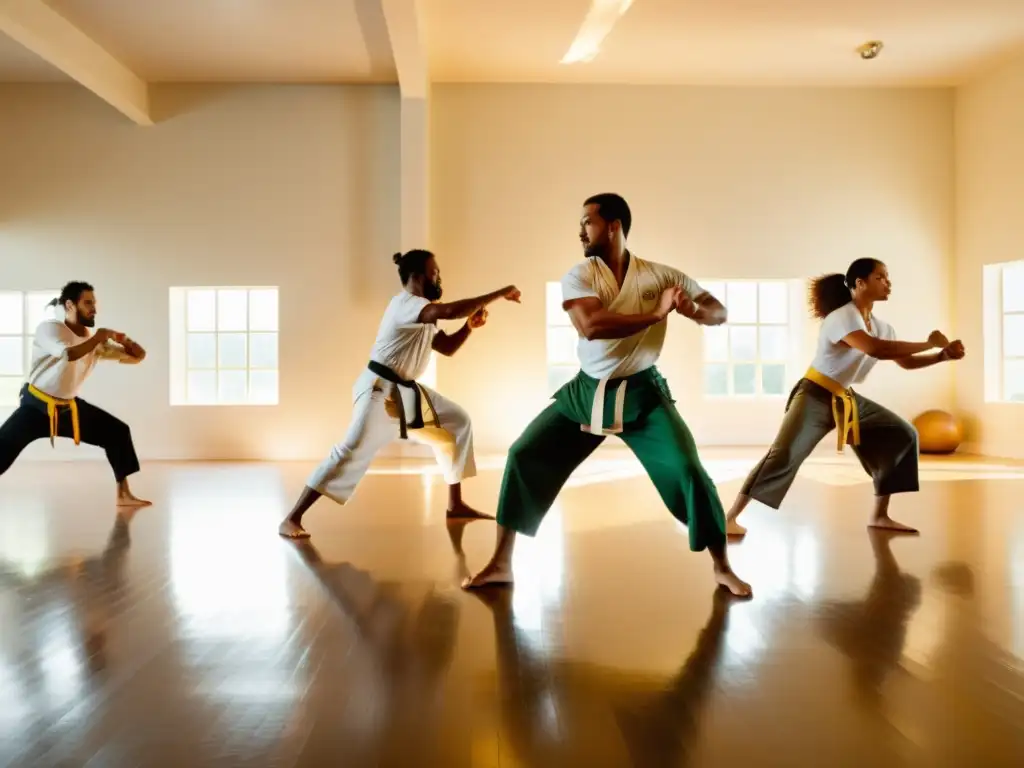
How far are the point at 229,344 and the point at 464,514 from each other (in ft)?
16.2

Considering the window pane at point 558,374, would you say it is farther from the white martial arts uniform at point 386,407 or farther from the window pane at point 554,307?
the white martial arts uniform at point 386,407

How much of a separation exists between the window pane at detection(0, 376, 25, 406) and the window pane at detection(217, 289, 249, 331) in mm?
1957

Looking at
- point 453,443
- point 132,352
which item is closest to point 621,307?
point 453,443

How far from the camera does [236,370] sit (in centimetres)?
816

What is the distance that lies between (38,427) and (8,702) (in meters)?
3.00

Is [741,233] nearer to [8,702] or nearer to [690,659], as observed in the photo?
[690,659]

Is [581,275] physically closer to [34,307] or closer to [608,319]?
[608,319]

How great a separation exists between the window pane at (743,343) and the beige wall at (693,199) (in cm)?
51

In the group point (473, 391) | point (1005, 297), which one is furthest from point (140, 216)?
point (1005, 297)

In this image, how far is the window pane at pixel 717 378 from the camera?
27.3ft

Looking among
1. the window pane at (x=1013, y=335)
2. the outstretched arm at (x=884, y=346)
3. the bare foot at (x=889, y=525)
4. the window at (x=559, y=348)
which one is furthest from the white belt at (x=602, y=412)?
the window pane at (x=1013, y=335)

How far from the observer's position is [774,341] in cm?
838

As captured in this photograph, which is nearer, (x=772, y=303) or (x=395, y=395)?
(x=395, y=395)

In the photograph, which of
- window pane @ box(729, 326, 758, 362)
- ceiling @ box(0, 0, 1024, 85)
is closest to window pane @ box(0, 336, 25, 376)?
ceiling @ box(0, 0, 1024, 85)
